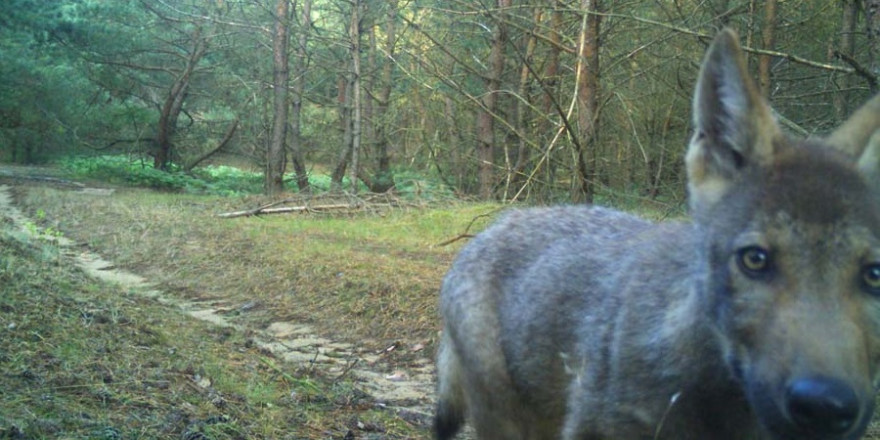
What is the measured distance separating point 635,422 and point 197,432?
248cm

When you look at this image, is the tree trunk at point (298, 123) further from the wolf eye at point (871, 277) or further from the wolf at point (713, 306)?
the wolf eye at point (871, 277)

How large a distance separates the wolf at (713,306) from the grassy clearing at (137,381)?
1403mm

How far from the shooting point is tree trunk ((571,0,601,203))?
1084 centimetres

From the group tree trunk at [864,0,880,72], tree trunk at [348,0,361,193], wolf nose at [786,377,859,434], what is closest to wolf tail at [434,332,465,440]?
wolf nose at [786,377,859,434]

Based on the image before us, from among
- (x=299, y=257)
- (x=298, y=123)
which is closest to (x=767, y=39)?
(x=299, y=257)

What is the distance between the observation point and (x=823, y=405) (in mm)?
2787

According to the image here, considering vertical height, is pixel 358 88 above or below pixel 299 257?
above

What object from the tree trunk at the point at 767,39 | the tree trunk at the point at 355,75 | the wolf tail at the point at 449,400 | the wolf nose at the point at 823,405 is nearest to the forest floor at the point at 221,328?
the wolf tail at the point at 449,400

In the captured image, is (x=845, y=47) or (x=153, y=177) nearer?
(x=845, y=47)

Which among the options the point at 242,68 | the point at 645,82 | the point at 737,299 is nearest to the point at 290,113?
the point at 242,68

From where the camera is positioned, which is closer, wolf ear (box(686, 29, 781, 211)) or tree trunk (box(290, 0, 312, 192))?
wolf ear (box(686, 29, 781, 211))

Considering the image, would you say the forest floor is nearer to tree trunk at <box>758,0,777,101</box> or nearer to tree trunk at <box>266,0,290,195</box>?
tree trunk at <box>758,0,777,101</box>

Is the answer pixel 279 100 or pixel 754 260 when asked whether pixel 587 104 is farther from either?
pixel 279 100

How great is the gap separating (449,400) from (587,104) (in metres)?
6.84
